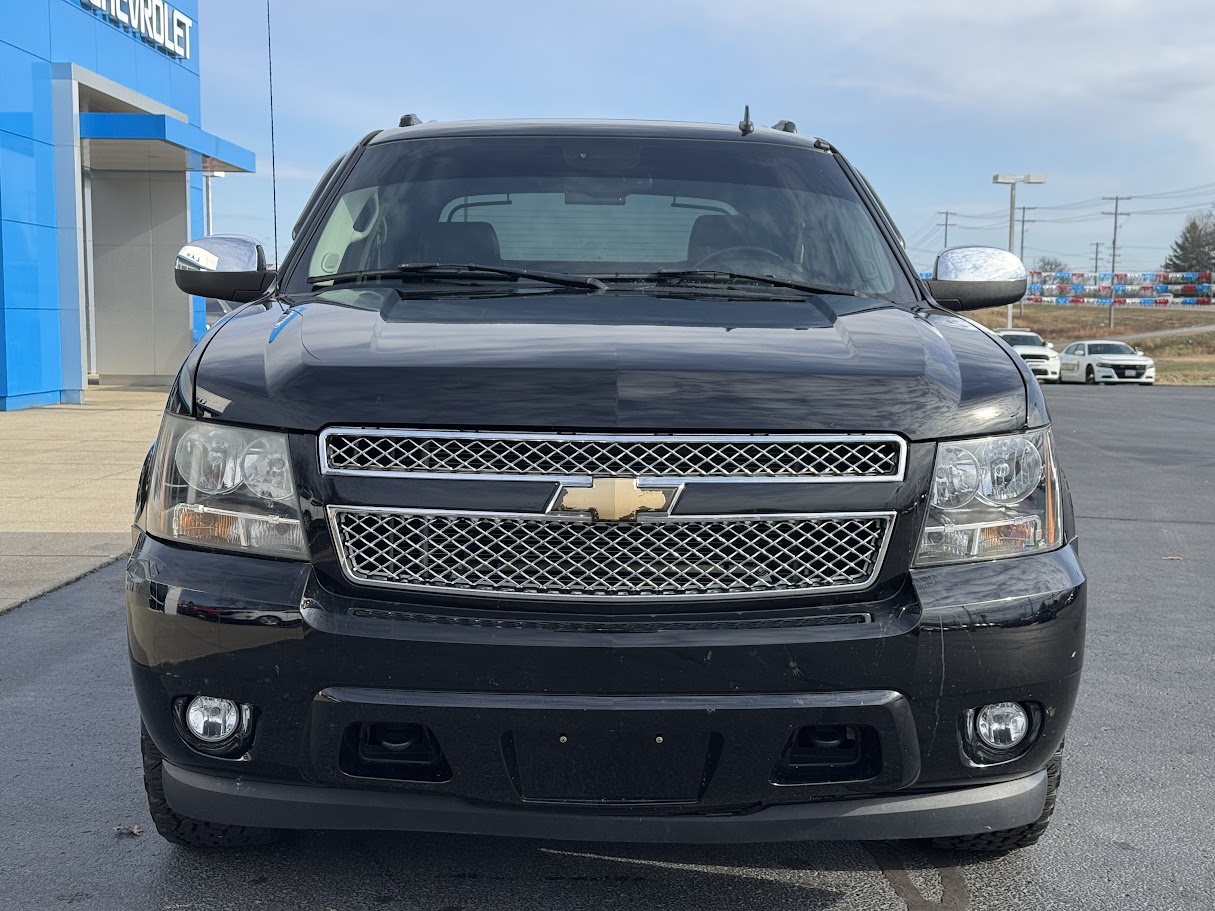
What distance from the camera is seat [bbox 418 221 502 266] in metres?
3.73

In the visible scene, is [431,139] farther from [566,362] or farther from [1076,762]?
[1076,762]

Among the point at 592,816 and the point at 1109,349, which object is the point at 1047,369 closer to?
the point at 1109,349

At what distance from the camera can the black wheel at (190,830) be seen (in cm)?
296

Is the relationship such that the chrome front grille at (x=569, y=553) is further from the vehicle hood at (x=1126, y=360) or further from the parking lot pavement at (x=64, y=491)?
the vehicle hood at (x=1126, y=360)

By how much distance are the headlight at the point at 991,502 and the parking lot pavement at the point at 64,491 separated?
462cm

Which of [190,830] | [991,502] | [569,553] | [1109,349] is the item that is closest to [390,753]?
[569,553]

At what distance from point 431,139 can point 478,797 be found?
2.42 metres

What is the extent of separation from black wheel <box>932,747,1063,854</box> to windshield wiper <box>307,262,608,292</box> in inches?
63.1

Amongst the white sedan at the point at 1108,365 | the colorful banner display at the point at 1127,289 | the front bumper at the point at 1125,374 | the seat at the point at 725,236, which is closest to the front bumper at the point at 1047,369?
the white sedan at the point at 1108,365

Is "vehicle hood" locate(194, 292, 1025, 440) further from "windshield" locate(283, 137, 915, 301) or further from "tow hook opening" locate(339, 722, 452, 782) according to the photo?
"windshield" locate(283, 137, 915, 301)

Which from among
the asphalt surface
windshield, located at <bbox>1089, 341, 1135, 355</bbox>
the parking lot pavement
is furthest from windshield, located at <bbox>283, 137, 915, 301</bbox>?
windshield, located at <bbox>1089, 341, 1135, 355</bbox>

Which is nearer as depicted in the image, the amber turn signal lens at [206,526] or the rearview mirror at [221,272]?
the amber turn signal lens at [206,526]

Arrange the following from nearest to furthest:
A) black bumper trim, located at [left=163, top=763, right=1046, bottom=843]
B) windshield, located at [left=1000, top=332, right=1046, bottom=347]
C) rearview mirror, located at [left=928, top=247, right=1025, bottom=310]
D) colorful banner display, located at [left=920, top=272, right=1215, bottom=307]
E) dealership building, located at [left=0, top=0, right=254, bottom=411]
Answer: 1. black bumper trim, located at [left=163, top=763, right=1046, bottom=843]
2. rearview mirror, located at [left=928, top=247, right=1025, bottom=310]
3. dealership building, located at [left=0, top=0, right=254, bottom=411]
4. windshield, located at [left=1000, top=332, right=1046, bottom=347]
5. colorful banner display, located at [left=920, top=272, right=1215, bottom=307]

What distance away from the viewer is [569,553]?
2518 millimetres
